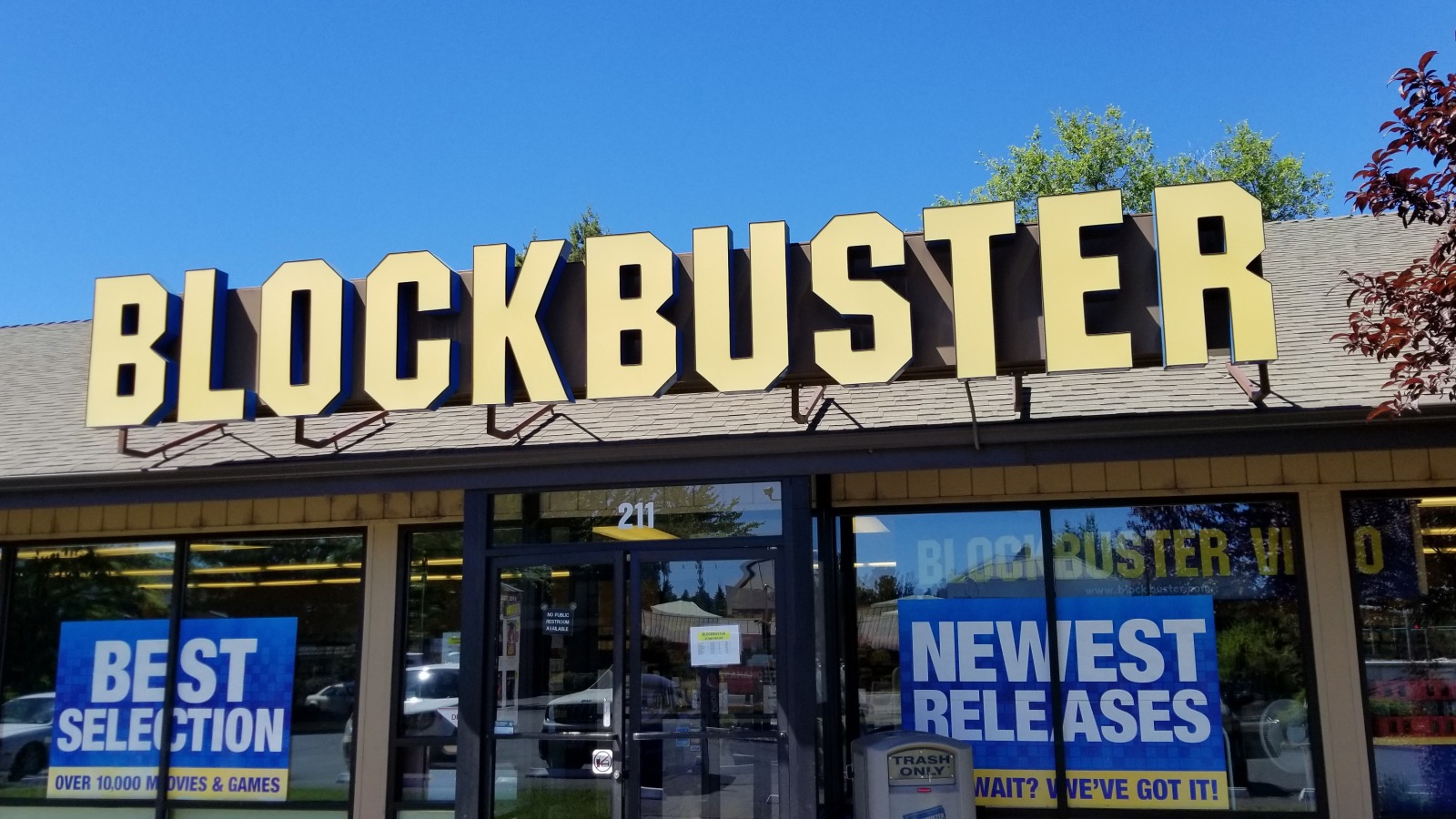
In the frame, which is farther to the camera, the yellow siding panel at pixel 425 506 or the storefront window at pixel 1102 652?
the yellow siding panel at pixel 425 506

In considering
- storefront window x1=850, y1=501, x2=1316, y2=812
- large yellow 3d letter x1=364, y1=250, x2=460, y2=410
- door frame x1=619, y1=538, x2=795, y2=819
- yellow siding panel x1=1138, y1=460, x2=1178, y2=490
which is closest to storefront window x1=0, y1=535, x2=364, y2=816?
large yellow 3d letter x1=364, y1=250, x2=460, y2=410

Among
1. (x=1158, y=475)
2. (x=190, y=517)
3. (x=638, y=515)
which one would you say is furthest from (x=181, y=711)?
(x=1158, y=475)

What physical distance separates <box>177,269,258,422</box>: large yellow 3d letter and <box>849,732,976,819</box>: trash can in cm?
494

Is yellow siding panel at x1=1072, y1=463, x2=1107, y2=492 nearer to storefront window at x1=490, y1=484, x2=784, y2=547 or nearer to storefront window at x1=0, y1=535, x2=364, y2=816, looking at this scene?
storefront window at x1=490, y1=484, x2=784, y2=547

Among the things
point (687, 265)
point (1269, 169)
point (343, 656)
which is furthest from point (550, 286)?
point (1269, 169)

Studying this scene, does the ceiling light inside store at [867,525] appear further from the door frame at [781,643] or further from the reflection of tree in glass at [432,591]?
the reflection of tree in glass at [432,591]

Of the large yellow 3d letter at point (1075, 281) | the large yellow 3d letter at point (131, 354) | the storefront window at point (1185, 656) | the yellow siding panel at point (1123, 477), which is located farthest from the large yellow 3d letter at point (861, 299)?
the large yellow 3d letter at point (131, 354)

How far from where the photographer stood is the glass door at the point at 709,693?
26.4ft

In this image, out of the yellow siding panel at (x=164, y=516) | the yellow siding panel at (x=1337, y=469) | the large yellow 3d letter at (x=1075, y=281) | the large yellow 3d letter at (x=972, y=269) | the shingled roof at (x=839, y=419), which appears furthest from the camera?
the yellow siding panel at (x=164, y=516)

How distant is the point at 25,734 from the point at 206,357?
4372 mm

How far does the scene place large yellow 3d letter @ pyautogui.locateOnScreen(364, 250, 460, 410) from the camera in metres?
8.33

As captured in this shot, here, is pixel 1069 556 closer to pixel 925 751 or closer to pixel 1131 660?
pixel 1131 660

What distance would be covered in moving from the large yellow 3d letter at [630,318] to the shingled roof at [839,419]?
415 millimetres

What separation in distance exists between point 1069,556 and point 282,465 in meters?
5.73
